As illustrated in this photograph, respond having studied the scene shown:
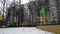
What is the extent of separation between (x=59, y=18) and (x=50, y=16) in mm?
5287

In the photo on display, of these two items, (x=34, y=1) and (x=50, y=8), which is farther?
(x=34, y=1)

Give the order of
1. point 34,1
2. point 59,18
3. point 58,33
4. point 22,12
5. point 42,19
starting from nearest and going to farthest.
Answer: point 58,33 → point 59,18 → point 42,19 → point 34,1 → point 22,12

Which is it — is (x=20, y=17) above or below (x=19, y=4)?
below

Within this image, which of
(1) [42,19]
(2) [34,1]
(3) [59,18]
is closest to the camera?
(3) [59,18]

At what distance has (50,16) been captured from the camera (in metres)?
24.0

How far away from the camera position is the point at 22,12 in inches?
1205

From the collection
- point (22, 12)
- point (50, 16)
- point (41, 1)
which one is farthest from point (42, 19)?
point (22, 12)

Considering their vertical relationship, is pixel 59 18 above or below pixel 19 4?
below

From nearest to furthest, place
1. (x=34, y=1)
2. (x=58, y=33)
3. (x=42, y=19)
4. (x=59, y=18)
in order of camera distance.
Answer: (x=58, y=33), (x=59, y=18), (x=42, y=19), (x=34, y=1)

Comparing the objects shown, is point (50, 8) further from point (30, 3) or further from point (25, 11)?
point (25, 11)

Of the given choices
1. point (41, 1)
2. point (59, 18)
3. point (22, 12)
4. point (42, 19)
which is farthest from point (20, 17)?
point (59, 18)

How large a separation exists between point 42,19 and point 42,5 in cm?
409

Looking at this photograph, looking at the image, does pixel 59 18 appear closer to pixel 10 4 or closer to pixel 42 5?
pixel 42 5

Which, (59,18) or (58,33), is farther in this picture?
(59,18)
